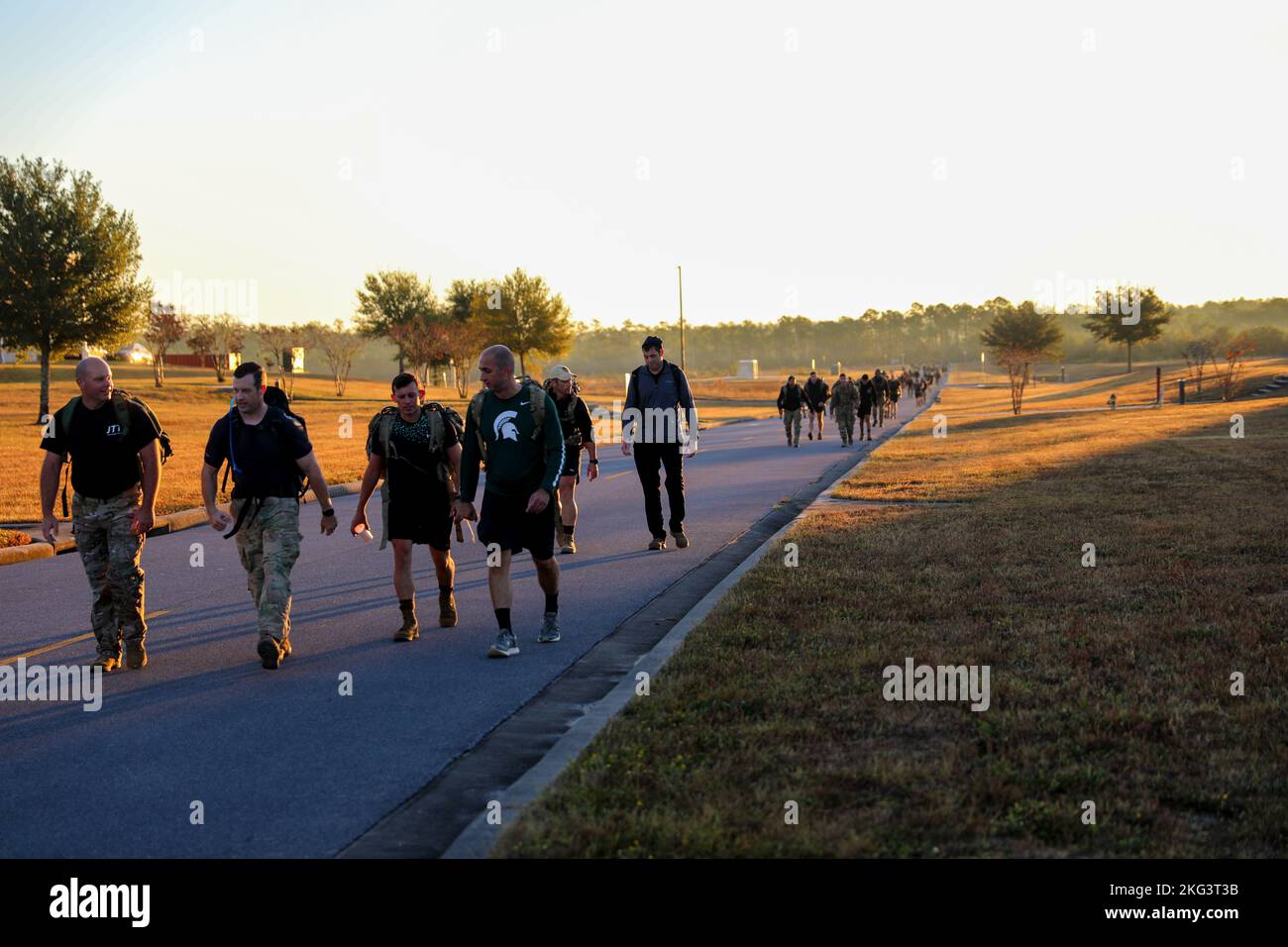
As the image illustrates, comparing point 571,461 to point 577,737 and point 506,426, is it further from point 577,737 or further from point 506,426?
point 577,737

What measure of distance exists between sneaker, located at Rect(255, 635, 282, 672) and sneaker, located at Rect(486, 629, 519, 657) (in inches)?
50.2

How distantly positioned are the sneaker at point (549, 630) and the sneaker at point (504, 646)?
38 centimetres

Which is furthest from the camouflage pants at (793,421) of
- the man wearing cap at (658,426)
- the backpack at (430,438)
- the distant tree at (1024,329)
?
the distant tree at (1024,329)

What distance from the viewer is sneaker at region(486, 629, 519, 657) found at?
7.71 m

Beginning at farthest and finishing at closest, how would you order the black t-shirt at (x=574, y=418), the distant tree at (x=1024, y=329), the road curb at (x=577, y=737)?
1. the distant tree at (x=1024, y=329)
2. the black t-shirt at (x=574, y=418)
3. the road curb at (x=577, y=737)

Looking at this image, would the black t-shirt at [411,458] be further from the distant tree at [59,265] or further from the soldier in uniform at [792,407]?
the distant tree at [59,265]

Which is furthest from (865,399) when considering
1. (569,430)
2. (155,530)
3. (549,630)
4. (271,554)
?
(271,554)

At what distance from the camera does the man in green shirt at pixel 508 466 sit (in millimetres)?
7707

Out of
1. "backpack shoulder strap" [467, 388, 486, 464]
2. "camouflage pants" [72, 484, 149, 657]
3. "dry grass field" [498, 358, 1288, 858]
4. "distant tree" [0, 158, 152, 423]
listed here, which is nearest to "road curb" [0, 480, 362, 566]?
"camouflage pants" [72, 484, 149, 657]

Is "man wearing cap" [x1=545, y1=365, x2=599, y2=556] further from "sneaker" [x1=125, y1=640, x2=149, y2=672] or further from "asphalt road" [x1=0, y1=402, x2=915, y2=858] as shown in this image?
"sneaker" [x1=125, y1=640, x2=149, y2=672]

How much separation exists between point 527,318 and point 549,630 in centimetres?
6982

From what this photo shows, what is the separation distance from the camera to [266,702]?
22.1 feet

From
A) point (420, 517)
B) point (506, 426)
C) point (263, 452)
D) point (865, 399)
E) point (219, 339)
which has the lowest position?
point (420, 517)
